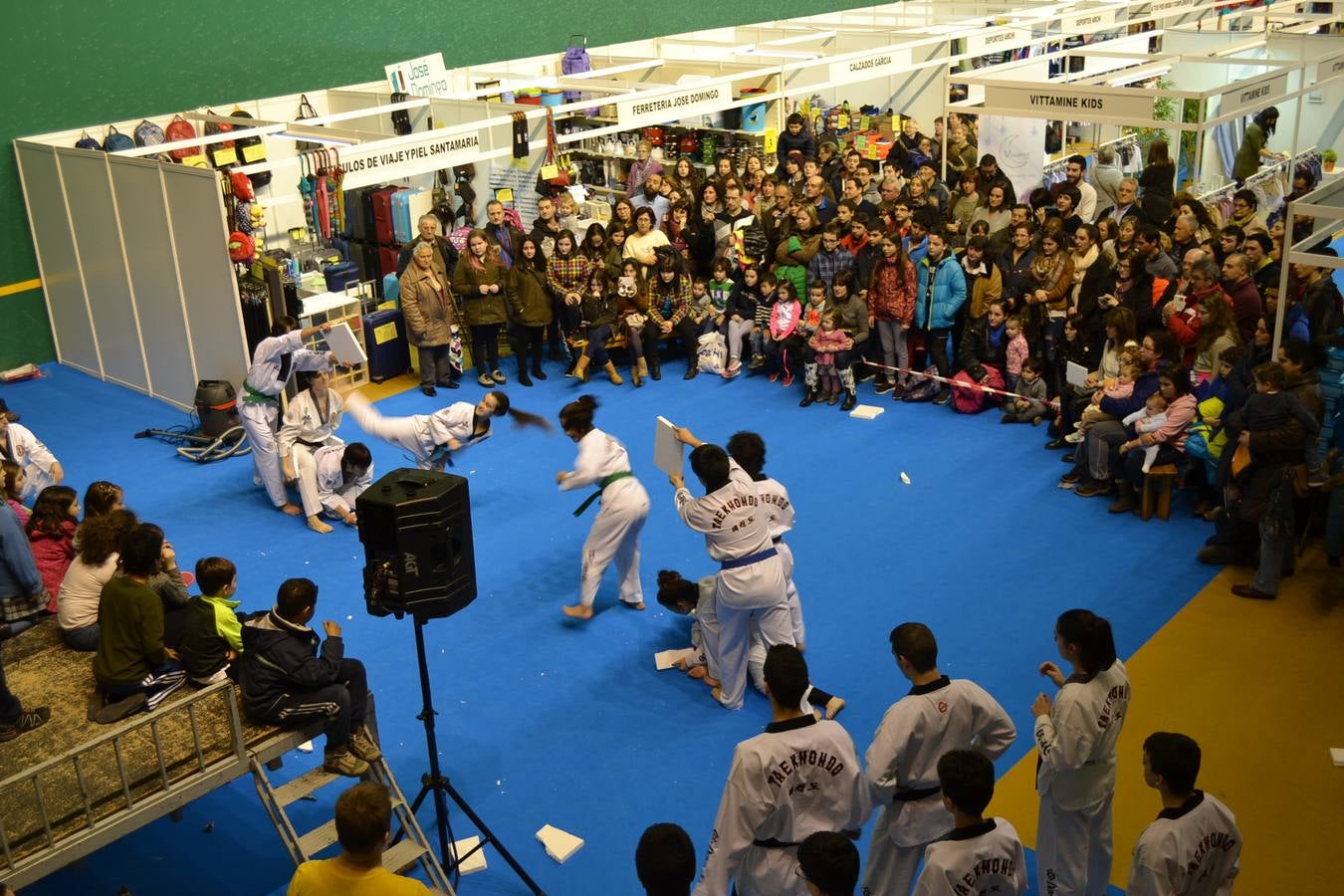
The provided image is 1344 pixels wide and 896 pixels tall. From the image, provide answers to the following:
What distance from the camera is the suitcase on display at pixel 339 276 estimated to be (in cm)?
1262

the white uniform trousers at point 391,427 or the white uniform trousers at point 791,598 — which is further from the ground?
the white uniform trousers at point 391,427

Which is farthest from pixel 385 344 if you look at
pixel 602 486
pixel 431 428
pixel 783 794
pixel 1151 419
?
pixel 783 794

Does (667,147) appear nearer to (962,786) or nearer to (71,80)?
(71,80)

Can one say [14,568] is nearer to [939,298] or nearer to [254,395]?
[254,395]

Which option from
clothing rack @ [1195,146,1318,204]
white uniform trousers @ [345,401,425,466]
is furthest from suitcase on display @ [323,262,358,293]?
clothing rack @ [1195,146,1318,204]

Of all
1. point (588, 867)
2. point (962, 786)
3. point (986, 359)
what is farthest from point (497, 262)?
point (962, 786)

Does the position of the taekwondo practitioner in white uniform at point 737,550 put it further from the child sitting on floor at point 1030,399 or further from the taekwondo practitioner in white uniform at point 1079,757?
the child sitting on floor at point 1030,399

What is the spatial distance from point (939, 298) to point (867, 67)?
19.9 ft

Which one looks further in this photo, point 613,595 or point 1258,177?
point 1258,177

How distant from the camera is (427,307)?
1191cm

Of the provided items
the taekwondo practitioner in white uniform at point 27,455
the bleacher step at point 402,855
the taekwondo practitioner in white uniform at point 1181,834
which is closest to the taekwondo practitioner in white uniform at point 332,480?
the taekwondo practitioner in white uniform at point 27,455

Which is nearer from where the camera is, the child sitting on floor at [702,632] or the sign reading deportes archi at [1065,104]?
the child sitting on floor at [702,632]

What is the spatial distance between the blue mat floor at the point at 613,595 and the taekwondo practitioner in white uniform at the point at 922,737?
1540 millimetres

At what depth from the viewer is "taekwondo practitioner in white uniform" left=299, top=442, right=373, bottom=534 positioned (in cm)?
963
